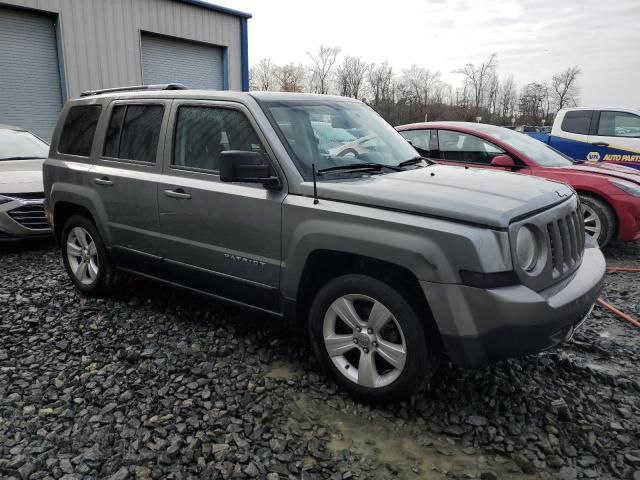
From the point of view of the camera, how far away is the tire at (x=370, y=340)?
280 centimetres

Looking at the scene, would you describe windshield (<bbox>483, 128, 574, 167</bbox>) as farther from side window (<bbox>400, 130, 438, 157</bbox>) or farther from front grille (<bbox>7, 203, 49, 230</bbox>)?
front grille (<bbox>7, 203, 49, 230</bbox>)

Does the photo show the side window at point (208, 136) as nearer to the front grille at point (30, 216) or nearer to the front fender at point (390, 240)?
the front fender at point (390, 240)

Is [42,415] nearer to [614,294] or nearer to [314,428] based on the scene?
[314,428]

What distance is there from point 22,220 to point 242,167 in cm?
478

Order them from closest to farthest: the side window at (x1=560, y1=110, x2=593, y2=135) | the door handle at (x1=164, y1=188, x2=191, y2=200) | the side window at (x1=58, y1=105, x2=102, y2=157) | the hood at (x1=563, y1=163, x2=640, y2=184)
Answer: the door handle at (x1=164, y1=188, x2=191, y2=200)
the side window at (x1=58, y1=105, x2=102, y2=157)
the hood at (x1=563, y1=163, x2=640, y2=184)
the side window at (x1=560, y1=110, x2=593, y2=135)

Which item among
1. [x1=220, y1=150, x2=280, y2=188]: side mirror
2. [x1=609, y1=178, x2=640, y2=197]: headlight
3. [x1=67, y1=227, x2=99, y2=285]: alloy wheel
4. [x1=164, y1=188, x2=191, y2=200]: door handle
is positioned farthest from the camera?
[x1=609, y1=178, x2=640, y2=197]: headlight

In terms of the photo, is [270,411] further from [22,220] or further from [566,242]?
[22,220]

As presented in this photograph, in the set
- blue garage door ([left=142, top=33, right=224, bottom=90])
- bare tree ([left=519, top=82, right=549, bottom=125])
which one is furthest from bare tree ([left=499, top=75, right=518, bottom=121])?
blue garage door ([left=142, top=33, right=224, bottom=90])

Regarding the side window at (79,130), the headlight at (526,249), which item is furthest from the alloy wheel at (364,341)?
the side window at (79,130)

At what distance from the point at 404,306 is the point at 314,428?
85 cm

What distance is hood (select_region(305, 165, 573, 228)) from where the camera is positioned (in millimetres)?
2646

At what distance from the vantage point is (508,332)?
8.36ft

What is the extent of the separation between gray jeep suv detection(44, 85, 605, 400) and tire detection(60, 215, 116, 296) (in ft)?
0.17

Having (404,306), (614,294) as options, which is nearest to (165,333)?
(404,306)
